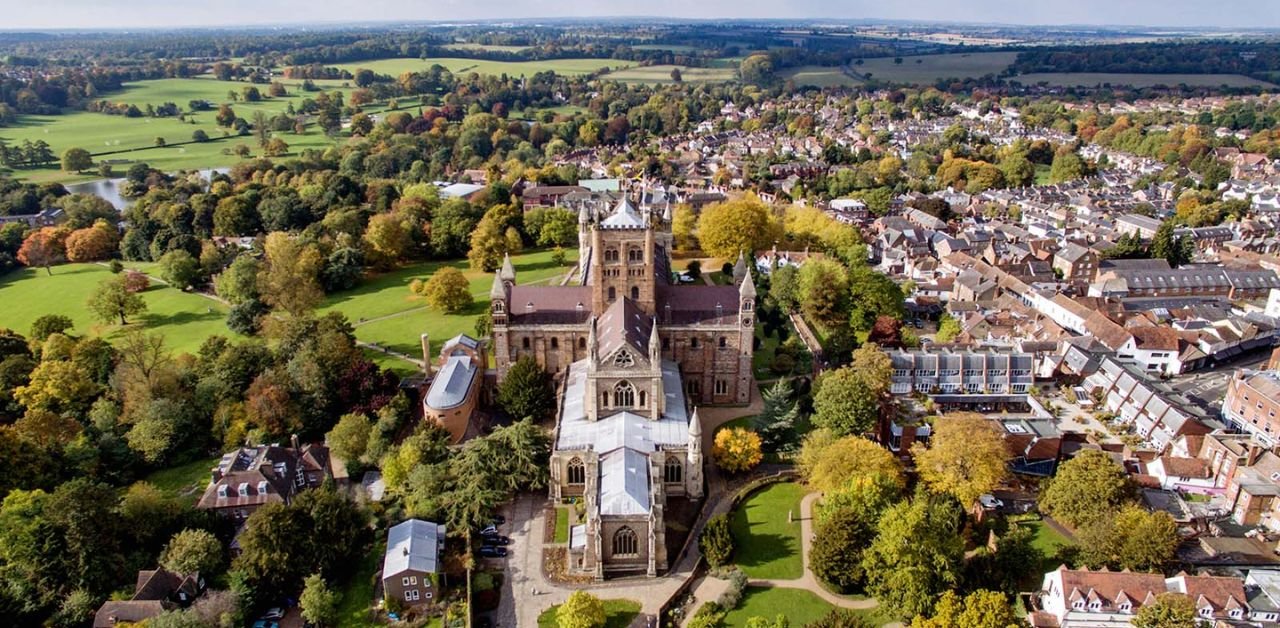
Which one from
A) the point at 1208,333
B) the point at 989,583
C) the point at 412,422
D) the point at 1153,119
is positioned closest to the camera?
the point at 989,583

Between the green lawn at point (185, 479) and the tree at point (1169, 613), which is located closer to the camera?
the tree at point (1169, 613)

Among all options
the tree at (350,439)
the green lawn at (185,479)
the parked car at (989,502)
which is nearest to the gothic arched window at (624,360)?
the tree at (350,439)

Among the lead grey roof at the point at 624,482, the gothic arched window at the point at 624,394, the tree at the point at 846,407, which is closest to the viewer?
the lead grey roof at the point at 624,482

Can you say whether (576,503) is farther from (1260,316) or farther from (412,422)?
(1260,316)

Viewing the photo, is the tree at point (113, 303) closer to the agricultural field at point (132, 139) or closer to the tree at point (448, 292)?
the tree at point (448, 292)

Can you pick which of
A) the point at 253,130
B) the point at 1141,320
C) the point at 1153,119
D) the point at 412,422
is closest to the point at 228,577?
the point at 412,422

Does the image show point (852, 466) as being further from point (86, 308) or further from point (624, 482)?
point (86, 308)

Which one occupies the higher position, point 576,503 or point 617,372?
point 617,372
